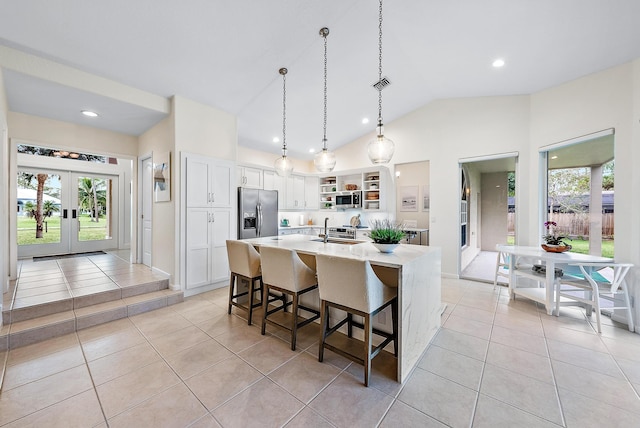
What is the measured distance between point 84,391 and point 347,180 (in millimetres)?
5613

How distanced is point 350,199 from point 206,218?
318 cm

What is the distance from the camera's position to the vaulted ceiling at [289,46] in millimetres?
2473

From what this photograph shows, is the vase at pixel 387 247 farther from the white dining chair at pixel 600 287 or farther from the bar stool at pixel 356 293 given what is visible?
the white dining chair at pixel 600 287

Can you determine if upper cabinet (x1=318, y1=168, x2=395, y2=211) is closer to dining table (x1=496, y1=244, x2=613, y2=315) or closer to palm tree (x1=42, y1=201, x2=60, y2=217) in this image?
dining table (x1=496, y1=244, x2=613, y2=315)

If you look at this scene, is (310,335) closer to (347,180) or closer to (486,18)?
(486,18)

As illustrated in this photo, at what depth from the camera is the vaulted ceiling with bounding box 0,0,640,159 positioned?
2.47 m

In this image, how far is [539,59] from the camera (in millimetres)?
3166

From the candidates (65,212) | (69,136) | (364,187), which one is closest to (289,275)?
(364,187)

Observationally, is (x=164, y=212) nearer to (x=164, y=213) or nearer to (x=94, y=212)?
(x=164, y=213)

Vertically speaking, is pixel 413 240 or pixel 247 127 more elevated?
pixel 247 127

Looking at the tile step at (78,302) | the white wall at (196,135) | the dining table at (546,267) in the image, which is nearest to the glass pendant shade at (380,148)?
the dining table at (546,267)

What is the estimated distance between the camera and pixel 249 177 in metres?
5.25

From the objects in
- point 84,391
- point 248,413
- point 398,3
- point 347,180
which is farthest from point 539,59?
point 84,391

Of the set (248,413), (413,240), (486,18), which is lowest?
(248,413)
